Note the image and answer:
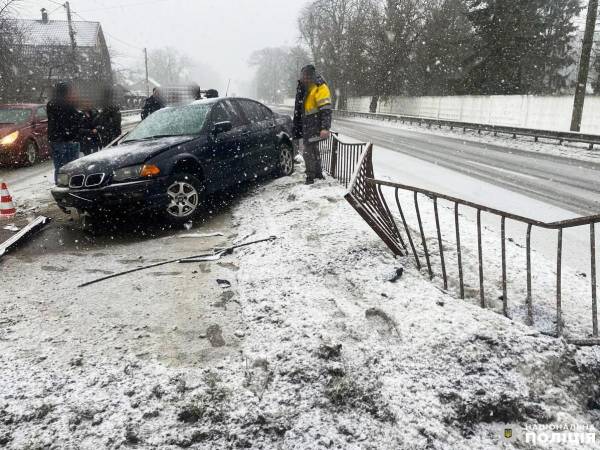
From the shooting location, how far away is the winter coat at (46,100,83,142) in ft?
25.0

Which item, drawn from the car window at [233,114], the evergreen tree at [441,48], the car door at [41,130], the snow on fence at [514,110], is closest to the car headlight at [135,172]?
the car window at [233,114]

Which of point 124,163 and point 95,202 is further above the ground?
point 124,163

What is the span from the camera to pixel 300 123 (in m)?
7.61

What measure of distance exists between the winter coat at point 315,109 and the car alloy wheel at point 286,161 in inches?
43.5

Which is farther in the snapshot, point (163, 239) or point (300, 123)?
point (300, 123)

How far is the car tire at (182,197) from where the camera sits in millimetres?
5617

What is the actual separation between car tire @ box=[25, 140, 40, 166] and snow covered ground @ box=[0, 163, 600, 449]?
8.18 m

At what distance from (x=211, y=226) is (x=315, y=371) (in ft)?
12.1

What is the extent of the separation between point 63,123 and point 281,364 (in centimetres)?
695

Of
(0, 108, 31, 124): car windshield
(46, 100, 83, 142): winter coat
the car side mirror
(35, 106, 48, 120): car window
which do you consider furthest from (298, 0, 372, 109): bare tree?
the car side mirror

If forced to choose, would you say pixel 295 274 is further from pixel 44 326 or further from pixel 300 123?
pixel 300 123

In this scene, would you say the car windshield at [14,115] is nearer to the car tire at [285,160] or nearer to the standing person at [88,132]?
the standing person at [88,132]

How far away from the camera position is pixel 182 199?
18.9 feet

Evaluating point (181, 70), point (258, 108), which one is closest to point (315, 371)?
point (258, 108)
